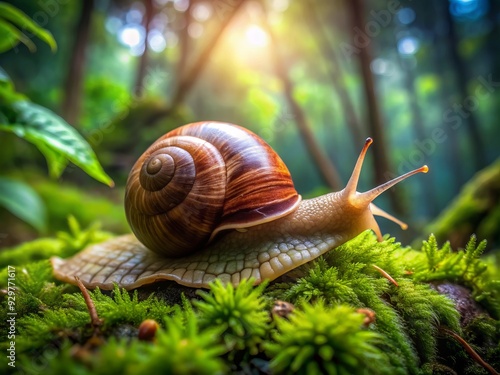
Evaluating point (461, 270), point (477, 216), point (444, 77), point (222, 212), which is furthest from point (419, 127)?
point (222, 212)

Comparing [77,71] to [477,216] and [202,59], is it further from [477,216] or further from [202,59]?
[477,216]

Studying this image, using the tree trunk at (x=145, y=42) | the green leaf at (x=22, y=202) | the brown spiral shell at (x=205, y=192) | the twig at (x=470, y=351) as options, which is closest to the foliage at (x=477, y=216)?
the twig at (x=470, y=351)

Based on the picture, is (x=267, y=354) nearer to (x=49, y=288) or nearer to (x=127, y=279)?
(x=127, y=279)

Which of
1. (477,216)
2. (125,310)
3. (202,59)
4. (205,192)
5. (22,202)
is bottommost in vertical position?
(477,216)

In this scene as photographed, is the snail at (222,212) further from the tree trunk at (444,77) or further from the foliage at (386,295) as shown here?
the tree trunk at (444,77)

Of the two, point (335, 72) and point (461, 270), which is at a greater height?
point (335, 72)

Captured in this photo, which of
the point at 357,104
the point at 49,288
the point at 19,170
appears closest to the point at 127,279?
the point at 49,288
